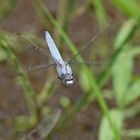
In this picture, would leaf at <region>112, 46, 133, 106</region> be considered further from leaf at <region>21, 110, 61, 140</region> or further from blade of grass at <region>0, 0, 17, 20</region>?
blade of grass at <region>0, 0, 17, 20</region>

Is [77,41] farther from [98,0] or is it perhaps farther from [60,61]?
[60,61]

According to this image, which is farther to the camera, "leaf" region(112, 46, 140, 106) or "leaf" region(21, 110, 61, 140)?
"leaf" region(112, 46, 140, 106)

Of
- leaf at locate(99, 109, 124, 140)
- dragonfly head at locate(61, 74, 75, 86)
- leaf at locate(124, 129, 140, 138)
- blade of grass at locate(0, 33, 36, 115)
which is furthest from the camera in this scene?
leaf at locate(124, 129, 140, 138)

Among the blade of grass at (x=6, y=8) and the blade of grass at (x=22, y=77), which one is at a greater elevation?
the blade of grass at (x=6, y=8)

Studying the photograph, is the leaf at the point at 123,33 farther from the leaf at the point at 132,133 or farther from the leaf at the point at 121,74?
the leaf at the point at 132,133

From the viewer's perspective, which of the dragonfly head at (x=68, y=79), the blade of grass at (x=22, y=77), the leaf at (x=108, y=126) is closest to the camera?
the dragonfly head at (x=68, y=79)

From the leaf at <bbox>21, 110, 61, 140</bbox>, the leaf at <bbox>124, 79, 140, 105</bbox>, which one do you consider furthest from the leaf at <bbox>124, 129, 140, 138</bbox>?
the leaf at <bbox>21, 110, 61, 140</bbox>

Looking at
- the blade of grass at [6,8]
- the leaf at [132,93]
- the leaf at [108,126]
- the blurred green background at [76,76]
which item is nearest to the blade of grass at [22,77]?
the blurred green background at [76,76]
